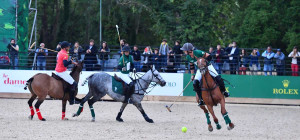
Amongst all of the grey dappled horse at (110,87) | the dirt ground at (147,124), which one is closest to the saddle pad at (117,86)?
the grey dappled horse at (110,87)

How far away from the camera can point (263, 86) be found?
78.7 ft

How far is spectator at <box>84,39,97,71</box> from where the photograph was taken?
2386cm

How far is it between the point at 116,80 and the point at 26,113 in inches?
143

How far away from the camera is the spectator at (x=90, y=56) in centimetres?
2386

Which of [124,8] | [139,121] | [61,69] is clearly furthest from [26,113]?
[124,8]

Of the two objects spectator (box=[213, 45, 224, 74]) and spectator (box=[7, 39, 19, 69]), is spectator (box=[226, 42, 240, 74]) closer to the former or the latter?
spectator (box=[213, 45, 224, 74])

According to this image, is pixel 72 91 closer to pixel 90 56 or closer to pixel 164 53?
pixel 90 56

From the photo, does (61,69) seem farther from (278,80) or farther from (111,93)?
(278,80)

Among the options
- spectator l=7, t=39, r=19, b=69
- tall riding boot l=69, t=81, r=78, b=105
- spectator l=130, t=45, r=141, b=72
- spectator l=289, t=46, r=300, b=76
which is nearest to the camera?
tall riding boot l=69, t=81, r=78, b=105

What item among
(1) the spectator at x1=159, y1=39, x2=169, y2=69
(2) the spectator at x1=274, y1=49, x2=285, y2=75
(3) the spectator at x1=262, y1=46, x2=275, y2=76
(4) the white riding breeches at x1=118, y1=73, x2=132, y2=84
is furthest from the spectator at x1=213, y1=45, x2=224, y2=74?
(4) the white riding breeches at x1=118, y1=73, x2=132, y2=84

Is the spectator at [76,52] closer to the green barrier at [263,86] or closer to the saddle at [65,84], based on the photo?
the green barrier at [263,86]

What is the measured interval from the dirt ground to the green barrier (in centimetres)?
140

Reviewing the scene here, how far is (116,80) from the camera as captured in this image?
54.7 ft

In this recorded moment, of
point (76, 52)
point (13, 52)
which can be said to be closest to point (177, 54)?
point (76, 52)
